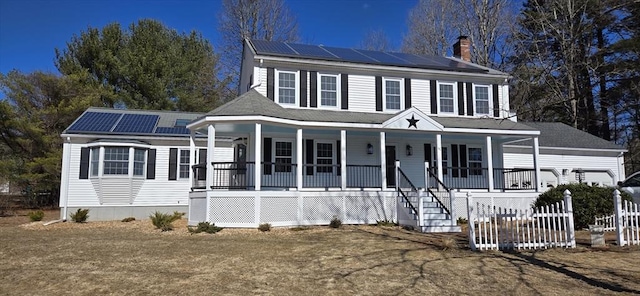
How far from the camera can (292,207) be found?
46.1ft

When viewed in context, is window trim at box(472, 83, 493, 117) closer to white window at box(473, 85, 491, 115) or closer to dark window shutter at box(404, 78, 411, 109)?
white window at box(473, 85, 491, 115)

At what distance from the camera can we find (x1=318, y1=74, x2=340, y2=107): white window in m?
17.1

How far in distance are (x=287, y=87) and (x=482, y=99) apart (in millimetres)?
8339

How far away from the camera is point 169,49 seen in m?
32.8

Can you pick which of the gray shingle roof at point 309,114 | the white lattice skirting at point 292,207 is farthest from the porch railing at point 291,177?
the gray shingle roof at point 309,114

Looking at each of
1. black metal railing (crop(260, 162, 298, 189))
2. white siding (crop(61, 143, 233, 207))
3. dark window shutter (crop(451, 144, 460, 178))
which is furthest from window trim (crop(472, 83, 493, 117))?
white siding (crop(61, 143, 233, 207))

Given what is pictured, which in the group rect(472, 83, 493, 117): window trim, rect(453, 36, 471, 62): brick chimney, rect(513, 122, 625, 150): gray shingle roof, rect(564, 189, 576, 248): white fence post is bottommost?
rect(564, 189, 576, 248): white fence post

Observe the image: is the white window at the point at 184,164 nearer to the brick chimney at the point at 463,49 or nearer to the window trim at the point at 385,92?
the window trim at the point at 385,92

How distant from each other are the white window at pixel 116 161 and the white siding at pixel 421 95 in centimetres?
1165

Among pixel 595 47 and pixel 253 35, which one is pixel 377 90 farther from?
pixel 595 47

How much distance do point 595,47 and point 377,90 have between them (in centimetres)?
2449

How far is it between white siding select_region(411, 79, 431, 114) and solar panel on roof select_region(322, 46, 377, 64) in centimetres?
198

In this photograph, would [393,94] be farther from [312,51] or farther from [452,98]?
[312,51]

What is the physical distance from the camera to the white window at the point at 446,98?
1831 centimetres
